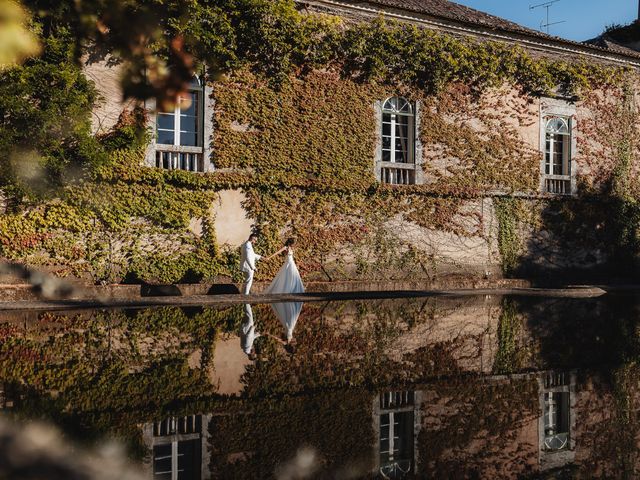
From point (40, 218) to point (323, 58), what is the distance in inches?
323

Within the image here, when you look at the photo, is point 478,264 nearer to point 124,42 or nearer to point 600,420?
point 600,420

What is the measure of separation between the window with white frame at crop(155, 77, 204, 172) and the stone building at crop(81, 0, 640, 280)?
0.04 metres

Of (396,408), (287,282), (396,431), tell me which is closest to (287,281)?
(287,282)

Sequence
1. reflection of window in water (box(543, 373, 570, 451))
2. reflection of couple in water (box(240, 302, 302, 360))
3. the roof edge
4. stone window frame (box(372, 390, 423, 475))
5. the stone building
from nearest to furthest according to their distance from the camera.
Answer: stone window frame (box(372, 390, 423, 475)) < reflection of window in water (box(543, 373, 570, 451)) < reflection of couple in water (box(240, 302, 302, 360)) < the stone building < the roof edge

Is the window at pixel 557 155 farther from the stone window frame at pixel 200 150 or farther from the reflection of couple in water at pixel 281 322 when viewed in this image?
the reflection of couple in water at pixel 281 322

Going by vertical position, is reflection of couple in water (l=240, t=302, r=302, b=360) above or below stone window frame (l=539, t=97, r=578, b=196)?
below

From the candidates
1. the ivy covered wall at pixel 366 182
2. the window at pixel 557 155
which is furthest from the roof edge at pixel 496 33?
the window at pixel 557 155

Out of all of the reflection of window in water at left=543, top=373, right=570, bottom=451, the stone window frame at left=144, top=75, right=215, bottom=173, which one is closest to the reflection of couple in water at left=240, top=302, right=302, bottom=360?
the reflection of window in water at left=543, top=373, right=570, bottom=451

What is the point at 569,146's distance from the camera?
23906 mm

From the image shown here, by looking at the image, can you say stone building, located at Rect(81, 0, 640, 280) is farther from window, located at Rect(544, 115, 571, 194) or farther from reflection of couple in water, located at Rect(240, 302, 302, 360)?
reflection of couple in water, located at Rect(240, 302, 302, 360)

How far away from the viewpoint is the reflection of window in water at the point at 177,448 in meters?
4.53

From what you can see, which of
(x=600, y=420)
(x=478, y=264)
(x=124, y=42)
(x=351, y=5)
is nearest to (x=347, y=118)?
(x=351, y=5)

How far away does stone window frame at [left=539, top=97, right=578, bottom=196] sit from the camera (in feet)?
76.5

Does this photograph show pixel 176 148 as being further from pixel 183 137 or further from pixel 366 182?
pixel 366 182
